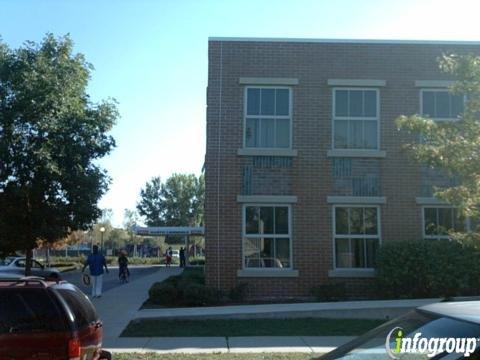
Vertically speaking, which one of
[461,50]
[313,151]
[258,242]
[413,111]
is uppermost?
[461,50]

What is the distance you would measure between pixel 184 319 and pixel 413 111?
27.7ft

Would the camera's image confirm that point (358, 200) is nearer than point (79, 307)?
No

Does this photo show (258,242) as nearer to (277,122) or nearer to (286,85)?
(277,122)

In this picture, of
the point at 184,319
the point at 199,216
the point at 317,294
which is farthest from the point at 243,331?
the point at 199,216

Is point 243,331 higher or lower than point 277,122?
lower

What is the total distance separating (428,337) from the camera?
12.5 feet

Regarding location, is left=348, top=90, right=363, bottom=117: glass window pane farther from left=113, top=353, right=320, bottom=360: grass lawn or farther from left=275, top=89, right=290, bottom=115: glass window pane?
left=113, top=353, right=320, bottom=360: grass lawn

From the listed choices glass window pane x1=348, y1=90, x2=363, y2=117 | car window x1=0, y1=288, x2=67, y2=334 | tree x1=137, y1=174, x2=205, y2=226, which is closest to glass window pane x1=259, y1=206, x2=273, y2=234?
glass window pane x1=348, y1=90, x2=363, y2=117

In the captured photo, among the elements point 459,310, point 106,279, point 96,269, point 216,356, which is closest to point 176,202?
point 106,279

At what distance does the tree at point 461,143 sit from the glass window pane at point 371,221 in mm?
7767

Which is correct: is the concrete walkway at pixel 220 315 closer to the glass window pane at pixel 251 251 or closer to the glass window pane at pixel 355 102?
the glass window pane at pixel 251 251

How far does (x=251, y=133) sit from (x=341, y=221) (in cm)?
339

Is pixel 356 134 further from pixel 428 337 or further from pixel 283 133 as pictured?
pixel 428 337

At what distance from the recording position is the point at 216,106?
1661 centimetres
